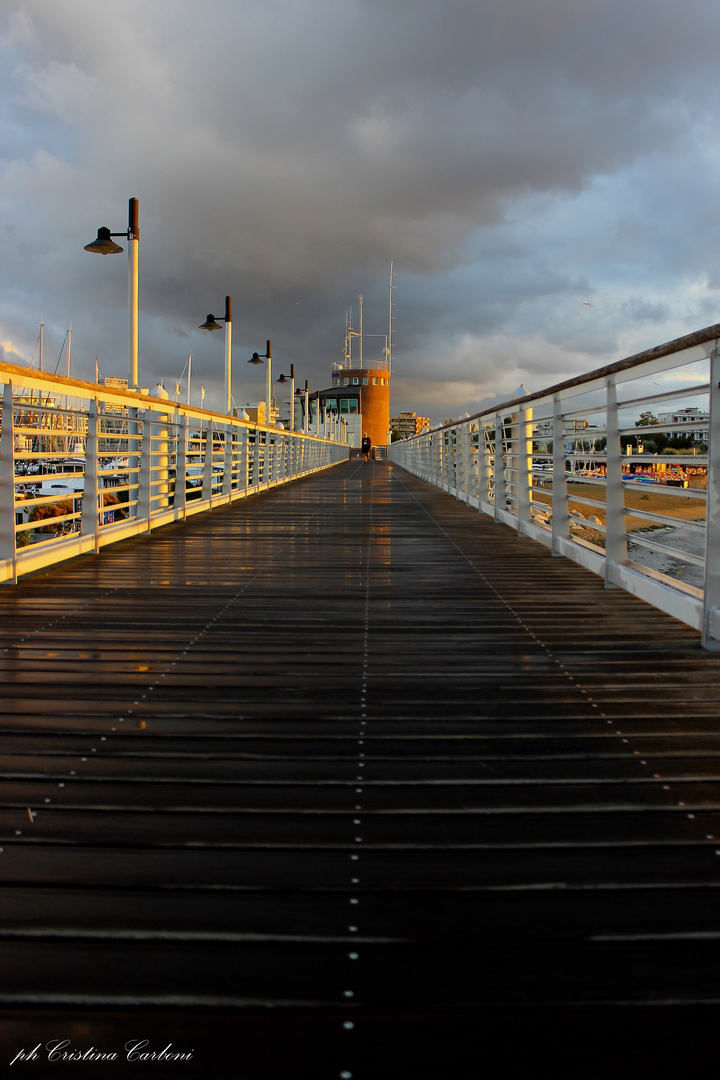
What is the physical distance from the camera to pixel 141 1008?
1.19 m

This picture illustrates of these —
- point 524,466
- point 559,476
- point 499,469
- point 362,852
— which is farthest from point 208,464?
point 362,852

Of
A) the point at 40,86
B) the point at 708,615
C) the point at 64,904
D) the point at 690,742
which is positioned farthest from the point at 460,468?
the point at 64,904

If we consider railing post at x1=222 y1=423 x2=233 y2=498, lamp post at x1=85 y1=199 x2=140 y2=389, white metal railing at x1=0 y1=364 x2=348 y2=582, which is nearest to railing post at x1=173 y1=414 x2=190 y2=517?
white metal railing at x1=0 y1=364 x2=348 y2=582

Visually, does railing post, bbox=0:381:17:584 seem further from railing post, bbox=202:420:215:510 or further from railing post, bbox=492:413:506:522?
railing post, bbox=202:420:215:510

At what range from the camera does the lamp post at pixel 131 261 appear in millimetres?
8938

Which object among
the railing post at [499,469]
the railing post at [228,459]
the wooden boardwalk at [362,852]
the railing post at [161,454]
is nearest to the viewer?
the wooden boardwalk at [362,852]

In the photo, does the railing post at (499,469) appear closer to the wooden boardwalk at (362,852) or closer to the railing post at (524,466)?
the railing post at (524,466)

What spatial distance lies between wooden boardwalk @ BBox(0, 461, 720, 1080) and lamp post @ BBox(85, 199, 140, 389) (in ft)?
19.6

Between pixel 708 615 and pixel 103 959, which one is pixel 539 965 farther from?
pixel 708 615

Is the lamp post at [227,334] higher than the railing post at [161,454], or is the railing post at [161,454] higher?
the lamp post at [227,334]

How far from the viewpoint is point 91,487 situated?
20.1 feet

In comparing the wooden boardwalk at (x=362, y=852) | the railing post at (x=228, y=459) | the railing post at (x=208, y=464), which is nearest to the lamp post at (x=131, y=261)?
the railing post at (x=208, y=464)

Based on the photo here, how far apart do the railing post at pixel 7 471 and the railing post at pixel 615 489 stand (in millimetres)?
3477

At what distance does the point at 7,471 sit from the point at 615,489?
3.59 meters
